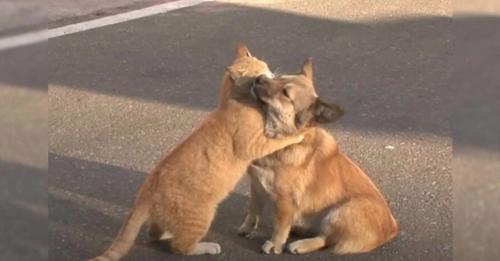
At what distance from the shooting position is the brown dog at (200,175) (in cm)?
495

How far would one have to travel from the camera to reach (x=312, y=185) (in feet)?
16.9

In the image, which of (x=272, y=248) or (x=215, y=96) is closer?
(x=272, y=248)

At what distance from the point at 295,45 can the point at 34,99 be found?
5.77 meters

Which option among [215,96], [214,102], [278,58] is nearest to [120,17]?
[278,58]

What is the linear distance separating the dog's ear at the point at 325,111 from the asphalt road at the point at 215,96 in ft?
2.28

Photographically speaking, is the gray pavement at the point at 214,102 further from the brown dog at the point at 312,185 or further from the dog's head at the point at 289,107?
the dog's head at the point at 289,107

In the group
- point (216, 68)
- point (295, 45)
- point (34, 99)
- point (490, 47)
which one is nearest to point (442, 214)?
point (490, 47)

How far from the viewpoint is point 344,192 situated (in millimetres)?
5156

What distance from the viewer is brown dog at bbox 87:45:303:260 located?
495 centimetres

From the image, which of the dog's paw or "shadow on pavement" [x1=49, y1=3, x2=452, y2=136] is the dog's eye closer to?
the dog's paw

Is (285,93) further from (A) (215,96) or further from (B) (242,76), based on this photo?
(A) (215,96)

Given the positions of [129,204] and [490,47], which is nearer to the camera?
[490,47]

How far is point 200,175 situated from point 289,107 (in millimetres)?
562

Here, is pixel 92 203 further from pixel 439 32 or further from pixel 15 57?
pixel 439 32
